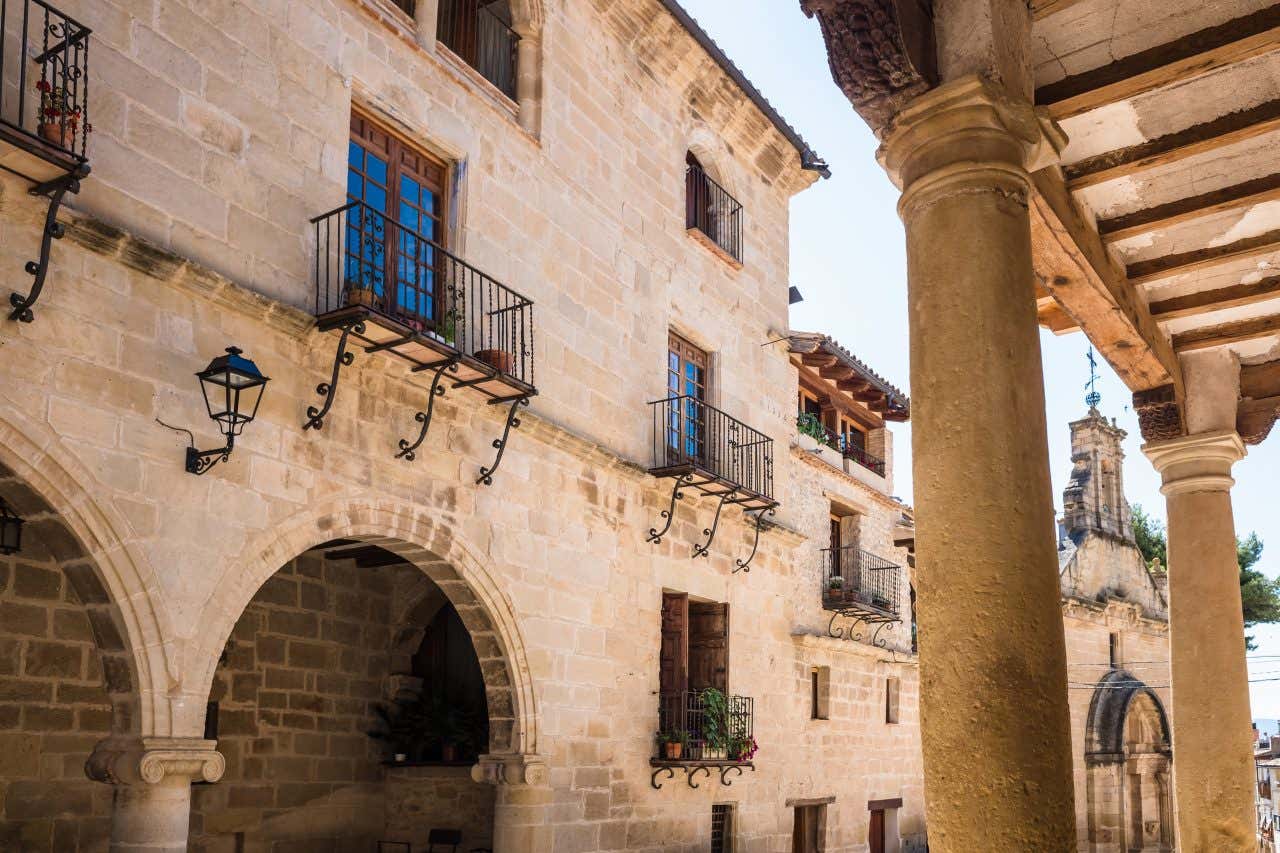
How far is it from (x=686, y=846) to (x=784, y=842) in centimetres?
235

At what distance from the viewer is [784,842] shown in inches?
568

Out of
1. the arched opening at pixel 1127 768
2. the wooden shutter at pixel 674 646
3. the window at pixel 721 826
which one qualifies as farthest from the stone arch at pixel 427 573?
the arched opening at pixel 1127 768

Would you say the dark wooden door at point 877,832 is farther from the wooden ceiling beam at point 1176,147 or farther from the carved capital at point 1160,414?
the wooden ceiling beam at point 1176,147

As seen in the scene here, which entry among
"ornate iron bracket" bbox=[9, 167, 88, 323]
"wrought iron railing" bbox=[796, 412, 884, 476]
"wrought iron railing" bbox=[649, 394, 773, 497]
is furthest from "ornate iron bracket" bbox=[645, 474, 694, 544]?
"ornate iron bracket" bbox=[9, 167, 88, 323]

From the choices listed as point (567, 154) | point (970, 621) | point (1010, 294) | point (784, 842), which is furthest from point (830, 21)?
point (784, 842)

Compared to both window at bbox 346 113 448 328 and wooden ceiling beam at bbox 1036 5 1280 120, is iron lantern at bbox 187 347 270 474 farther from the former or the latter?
wooden ceiling beam at bbox 1036 5 1280 120

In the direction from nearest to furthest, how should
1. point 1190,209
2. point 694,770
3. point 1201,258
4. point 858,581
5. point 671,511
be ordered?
1. point 1190,209
2. point 1201,258
3. point 694,770
4. point 671,511
5. point 858,581

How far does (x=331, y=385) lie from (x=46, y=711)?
3706 mm

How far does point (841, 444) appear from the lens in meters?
19.7

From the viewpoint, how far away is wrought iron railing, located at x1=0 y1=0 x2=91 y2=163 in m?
6.64

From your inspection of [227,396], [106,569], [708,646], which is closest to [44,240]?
[227,396]

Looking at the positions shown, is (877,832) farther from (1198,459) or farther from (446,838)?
(1198,459)

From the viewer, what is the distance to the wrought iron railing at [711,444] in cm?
1298

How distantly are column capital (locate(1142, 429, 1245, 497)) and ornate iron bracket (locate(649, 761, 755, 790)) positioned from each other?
599 centimetres
